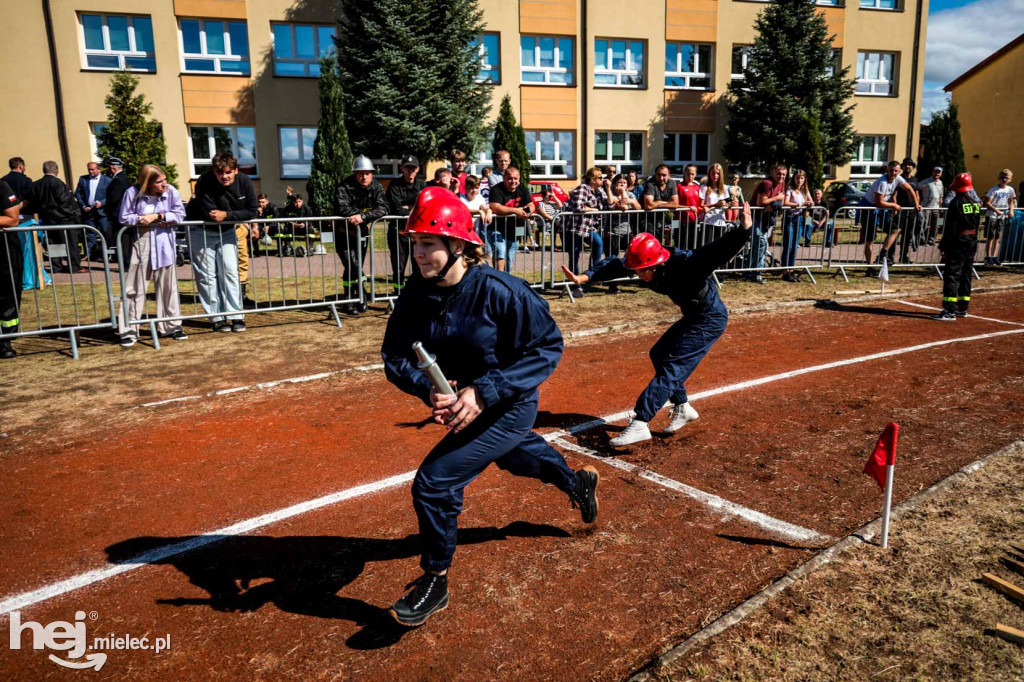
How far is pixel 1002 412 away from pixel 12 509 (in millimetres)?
7965

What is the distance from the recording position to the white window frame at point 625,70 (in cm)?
3081

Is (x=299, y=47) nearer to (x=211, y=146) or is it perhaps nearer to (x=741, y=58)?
(x=211, y=146)

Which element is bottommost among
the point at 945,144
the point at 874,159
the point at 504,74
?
the point at 874,159

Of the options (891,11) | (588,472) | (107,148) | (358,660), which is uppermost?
(891,11)

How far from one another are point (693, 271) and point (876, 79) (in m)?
35.2

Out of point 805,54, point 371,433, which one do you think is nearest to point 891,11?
point 805,54

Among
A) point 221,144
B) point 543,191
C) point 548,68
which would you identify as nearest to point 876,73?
point 548,68

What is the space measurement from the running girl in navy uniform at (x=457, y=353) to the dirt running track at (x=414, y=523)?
448 millimetres

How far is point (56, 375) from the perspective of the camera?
8.02 metres

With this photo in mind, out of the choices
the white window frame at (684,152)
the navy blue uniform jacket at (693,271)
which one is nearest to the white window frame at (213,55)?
the white window frame at (684,152)

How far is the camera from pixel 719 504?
4727 millimetres

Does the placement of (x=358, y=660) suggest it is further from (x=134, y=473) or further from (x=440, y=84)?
(x=440, y=84)

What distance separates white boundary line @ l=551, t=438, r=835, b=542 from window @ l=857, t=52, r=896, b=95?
115 ft

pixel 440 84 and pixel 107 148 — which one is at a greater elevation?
pixel 440 84
